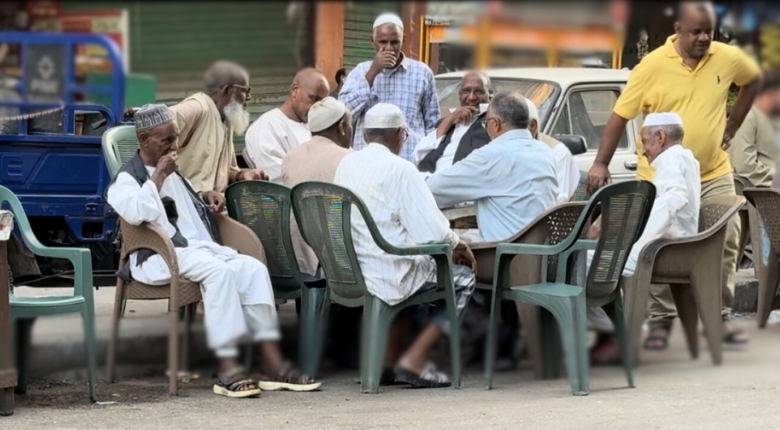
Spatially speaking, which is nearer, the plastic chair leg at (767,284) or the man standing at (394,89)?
the plastic chair leg at (767,284)

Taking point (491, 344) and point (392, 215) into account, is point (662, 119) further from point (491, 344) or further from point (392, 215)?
point (392, 215)

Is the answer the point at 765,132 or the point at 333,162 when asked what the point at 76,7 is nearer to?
the point at 333,162

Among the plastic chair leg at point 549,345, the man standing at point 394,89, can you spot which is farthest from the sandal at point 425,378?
the man standing at point 394,89

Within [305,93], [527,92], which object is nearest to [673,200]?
[305,93]

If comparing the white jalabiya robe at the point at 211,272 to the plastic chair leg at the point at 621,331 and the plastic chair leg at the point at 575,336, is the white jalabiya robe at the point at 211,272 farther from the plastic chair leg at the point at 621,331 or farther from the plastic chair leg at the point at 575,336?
the plastic chair leg at the point at 621,331

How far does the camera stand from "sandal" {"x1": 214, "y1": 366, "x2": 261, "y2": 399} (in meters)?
5.89

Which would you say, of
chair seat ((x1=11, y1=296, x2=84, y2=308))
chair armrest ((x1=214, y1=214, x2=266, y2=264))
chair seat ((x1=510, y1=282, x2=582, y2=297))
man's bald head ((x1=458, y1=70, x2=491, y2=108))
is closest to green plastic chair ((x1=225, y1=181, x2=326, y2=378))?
chair armrest ((x1=214, y1=214, x2=266, y2=264))

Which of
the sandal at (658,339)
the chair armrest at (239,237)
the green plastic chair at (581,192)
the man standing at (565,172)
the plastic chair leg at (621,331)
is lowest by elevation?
the sandal at (658,339)

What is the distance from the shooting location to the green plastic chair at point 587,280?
19.5 feet

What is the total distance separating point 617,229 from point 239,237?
1.81 meters

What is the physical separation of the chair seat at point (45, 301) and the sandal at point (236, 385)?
743mm

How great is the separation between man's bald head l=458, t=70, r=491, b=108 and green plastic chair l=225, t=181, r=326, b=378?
1664 millimetres

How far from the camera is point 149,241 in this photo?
19.4ft

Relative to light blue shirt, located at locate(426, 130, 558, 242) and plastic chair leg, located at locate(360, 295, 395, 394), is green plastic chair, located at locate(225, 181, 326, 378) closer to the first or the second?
plastic chair leg, located at locate(360, 295, 395, 394)
